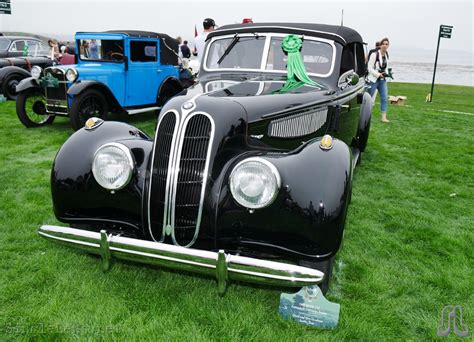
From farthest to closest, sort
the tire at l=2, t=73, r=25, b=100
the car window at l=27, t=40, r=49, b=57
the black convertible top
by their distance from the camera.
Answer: the car window at l=27, t=40, r=49, b=57
the tire at l=2, t=73, r=25, b=100
the black convertible top

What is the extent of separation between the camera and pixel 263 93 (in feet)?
10.1

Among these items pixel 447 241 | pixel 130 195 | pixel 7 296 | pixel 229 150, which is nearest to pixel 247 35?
pixel 229 150

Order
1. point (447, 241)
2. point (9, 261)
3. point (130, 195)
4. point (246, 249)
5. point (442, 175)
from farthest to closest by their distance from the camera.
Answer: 1. point (442, 175)
2. point (447, 241)
3. point (9, 261)
4. point (130, 195)
5. point (246, 249)

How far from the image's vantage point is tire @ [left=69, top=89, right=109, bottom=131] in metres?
6.92

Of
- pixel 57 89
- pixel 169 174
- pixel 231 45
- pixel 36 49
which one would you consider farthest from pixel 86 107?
pixel 36 49

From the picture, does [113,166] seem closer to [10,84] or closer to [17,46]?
[10,84]

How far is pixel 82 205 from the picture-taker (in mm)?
2613

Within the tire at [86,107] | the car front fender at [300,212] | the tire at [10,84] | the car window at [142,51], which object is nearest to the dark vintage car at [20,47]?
the tire at [10,84]

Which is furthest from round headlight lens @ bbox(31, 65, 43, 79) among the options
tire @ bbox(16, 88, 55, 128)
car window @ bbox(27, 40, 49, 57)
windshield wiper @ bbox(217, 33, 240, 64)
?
car window @ bbox(27, 40, 49, 57)

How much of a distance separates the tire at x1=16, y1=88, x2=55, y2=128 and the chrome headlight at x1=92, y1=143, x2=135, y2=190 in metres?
5.99

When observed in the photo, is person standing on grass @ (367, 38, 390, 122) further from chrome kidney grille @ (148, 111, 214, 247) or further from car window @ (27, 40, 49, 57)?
car window @ (27, 40, 49, 57)

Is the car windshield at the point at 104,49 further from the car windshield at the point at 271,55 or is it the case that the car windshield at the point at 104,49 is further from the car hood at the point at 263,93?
the car hood at the point at 263,93

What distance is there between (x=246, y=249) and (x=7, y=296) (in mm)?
1551

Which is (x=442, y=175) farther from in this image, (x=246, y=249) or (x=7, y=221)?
(x=7, y=221)
